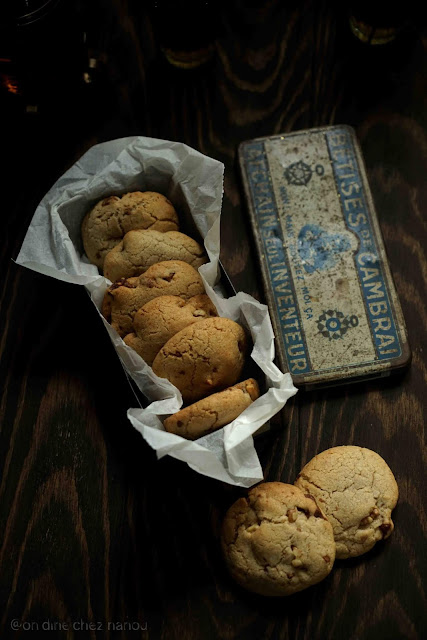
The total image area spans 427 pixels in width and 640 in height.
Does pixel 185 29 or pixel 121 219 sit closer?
pixel 121 219

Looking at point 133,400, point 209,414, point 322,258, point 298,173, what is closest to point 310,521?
point 209,414

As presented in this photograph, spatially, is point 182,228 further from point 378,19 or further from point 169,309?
point 378,19

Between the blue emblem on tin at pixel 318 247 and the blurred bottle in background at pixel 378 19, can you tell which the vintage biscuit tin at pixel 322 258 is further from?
the blurred bottle in background at pixel 378 19

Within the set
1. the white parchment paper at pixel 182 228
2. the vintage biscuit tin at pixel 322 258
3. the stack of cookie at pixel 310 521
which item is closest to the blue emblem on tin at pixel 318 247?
the vintage biscuit tin at pixel 322 258

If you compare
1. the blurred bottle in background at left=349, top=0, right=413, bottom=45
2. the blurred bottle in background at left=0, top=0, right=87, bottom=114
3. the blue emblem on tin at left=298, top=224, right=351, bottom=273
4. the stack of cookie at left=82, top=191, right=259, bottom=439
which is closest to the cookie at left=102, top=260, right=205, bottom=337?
the stack of cookie at left=82, top=191, right=259, bottom=439

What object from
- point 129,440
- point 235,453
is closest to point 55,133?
point 129,440

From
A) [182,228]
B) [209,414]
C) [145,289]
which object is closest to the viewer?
[209,414]

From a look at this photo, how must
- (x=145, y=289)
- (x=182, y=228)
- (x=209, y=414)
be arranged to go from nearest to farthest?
(x=209, y=414), (x=145, y=289), (x=182, y=228)
